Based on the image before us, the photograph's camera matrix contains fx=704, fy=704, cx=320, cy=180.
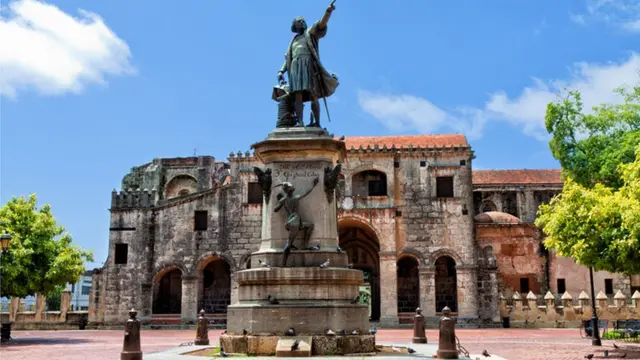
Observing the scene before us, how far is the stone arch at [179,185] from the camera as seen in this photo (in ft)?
167

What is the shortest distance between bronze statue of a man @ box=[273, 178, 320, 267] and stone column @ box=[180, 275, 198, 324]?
2585cm

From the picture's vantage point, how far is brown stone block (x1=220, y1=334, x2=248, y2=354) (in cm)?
1225

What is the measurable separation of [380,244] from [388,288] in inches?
92.6

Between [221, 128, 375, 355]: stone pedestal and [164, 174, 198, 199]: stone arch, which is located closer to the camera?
[221, 128, 375, 355]: stone pedestal

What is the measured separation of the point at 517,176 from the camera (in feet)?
169

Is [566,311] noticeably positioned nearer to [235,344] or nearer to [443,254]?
[443,254]

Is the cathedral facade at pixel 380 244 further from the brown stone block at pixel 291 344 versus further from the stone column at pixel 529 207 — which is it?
the brown stone block at pixel 291 344

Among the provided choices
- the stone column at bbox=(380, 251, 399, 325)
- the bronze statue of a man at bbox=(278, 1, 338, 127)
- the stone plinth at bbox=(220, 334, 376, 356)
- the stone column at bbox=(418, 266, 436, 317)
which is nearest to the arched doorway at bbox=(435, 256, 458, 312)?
the stone column at bbox=(418, 266, 436, 317)

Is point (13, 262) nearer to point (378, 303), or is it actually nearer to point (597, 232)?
point (597, 232)

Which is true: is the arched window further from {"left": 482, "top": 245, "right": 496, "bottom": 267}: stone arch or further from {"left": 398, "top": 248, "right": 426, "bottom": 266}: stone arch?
{"left": 482, "top": 245, "right": 496, "bottom": 267}: stone arch

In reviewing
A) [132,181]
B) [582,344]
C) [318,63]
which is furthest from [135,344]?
[132,181]

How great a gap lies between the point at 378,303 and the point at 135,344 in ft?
92.4

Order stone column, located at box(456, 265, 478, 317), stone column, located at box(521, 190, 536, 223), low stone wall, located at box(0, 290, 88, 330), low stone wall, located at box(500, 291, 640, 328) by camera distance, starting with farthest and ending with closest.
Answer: stone column, located at box(521, 190, 536, 223) < low stone wall, located at box(0, 290, 88, 330) < stone column, located at box(456, 265, 478, 317) < low stone wall, located at box(500, 291, 640, 328)

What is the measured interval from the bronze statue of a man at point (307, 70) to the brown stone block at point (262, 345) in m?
4.28
